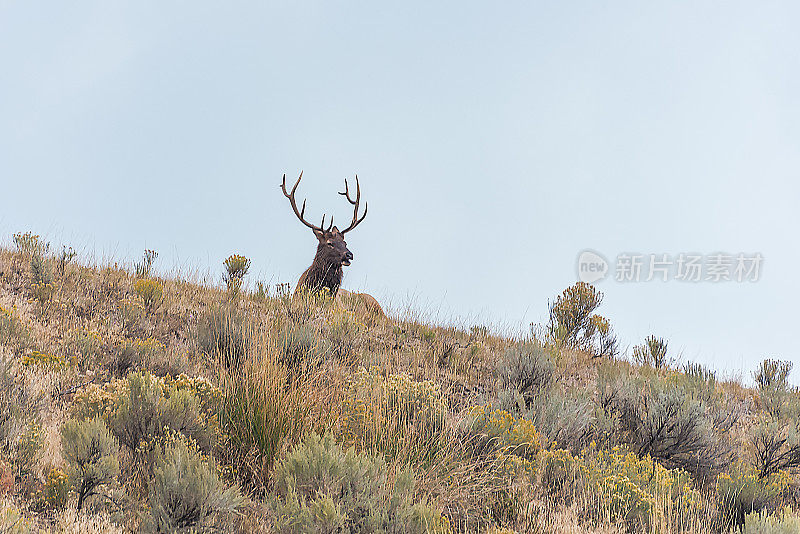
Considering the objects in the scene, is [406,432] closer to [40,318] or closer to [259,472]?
[259,472]

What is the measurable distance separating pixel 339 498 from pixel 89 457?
1.52 metres

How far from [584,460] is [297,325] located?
3476 mm

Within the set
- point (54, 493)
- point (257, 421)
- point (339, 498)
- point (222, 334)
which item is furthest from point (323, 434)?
point (222, 334)

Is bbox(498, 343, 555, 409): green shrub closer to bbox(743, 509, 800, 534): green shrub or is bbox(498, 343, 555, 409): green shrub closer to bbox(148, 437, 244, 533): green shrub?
bbox(743, 509, 800, 534): green shrub

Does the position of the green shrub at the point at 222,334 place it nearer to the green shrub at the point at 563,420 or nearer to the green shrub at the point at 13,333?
the green shrub at the point at 13,333

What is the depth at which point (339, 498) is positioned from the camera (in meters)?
3.39

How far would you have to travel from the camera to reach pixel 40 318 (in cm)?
676

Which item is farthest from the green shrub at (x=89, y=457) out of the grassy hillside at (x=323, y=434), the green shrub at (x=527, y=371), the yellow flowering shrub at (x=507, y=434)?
the green shrub at (x=527, y=371)

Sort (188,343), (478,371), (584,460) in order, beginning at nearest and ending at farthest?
(584,460) → (188,343) → (478,371)

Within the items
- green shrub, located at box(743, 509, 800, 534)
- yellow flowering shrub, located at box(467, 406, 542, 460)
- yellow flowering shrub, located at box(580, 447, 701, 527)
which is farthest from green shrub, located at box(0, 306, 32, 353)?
green shrub, located at box(743, 509, 800, 534)

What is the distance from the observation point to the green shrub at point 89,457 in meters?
3.49

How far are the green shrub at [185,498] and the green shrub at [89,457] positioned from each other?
0.37m

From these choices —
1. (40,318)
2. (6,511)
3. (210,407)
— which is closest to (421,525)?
(210,407)

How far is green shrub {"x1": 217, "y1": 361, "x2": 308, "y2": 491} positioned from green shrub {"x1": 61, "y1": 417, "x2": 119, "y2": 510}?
81 centimetres
